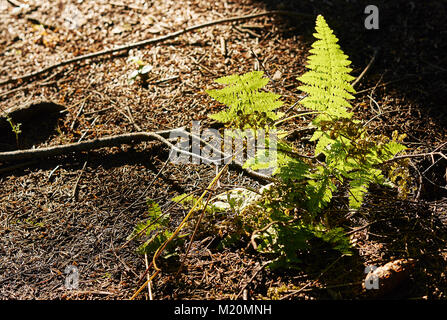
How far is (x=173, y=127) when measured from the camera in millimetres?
3143

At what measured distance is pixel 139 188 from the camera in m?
2.79

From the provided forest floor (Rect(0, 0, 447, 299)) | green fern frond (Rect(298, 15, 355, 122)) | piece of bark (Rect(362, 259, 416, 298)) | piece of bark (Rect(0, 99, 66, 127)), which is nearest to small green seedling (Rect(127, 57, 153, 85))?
forest floor (Rect(0, 0, 447, 299))

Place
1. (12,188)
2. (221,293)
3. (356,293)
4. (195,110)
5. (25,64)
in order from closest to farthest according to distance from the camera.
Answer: (356,293)
(221,293)
(12,188)
(195,110)
(25,64)

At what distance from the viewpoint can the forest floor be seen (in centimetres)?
222

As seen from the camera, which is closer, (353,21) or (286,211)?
(286,211)

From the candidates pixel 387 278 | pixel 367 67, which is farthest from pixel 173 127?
pixel 387 278

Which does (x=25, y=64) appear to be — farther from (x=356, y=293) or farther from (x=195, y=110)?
(x=356, y=293)

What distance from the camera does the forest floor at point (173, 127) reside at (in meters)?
2.22

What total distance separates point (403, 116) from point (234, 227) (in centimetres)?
167

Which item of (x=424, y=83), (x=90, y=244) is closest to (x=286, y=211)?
(x=90, y=244)

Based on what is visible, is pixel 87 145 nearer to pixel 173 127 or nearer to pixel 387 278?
pixel 173 127

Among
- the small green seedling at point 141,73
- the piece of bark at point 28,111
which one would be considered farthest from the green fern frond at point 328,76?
the piece of bark at point 28,111

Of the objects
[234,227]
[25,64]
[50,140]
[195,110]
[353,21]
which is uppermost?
[353,21]

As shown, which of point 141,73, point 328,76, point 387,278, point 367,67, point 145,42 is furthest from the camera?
point 145,42
